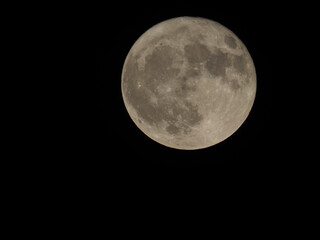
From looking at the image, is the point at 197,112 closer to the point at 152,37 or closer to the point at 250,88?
the point at 250,88

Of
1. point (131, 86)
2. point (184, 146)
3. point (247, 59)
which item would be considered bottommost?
point (184, 146)

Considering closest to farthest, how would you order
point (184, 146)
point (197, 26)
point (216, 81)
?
1. point (216, 81)
2. point (197, 26)
3. point (184, 146)

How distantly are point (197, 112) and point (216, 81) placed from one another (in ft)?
1.56

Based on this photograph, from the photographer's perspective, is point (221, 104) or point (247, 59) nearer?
point (221, 104)

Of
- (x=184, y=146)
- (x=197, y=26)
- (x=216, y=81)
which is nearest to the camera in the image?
(x=216, y=81)

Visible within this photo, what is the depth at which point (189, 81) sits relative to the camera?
4352 millimetres

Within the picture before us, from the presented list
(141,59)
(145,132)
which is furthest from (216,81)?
(145,132)

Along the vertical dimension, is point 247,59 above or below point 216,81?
above

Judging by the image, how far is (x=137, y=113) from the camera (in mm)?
5004

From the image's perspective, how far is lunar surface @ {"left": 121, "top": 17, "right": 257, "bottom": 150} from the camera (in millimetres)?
4387

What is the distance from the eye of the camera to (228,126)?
4.95m

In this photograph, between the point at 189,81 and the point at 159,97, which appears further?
the point at 159,97

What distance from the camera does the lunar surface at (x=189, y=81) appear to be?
14.4ft

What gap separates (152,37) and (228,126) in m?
1.66
